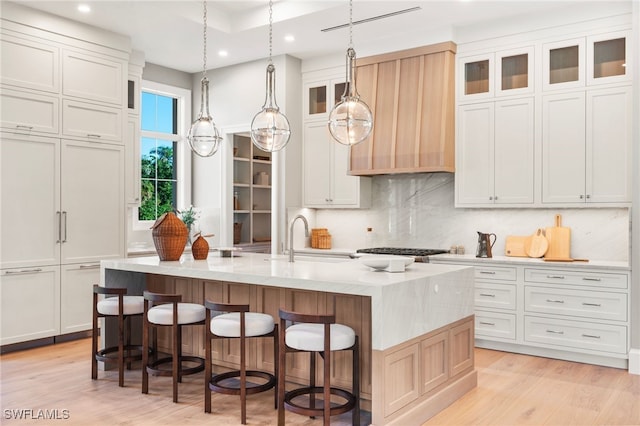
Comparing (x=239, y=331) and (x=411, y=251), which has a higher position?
(x=411, y=251)

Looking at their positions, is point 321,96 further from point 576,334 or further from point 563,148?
point 576,334

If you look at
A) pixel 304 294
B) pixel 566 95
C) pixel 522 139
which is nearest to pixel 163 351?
pixel 304 294

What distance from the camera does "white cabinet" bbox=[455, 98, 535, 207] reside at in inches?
208

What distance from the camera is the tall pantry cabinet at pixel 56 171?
4.96 m

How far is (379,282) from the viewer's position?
3100 millimetres

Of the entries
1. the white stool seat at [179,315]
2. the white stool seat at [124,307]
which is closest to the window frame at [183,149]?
the white stool seat at [124,307]

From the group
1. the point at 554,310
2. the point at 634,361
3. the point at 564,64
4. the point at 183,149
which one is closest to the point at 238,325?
the point at 554,310

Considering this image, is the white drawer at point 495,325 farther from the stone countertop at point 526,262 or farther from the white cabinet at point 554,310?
the stone countertop at point 526,262

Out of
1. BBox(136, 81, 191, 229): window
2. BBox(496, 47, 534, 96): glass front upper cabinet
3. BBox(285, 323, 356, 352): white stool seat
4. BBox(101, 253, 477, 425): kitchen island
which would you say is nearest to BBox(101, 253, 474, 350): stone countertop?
BBox(101, 253, 477, 425): kitchen island

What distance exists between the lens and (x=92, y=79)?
220 inches

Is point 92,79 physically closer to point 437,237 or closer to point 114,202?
point 114,202

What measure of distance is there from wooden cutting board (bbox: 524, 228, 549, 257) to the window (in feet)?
Answer: 14.3

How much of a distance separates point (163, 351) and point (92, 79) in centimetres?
284

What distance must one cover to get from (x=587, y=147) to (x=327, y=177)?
284 cm
